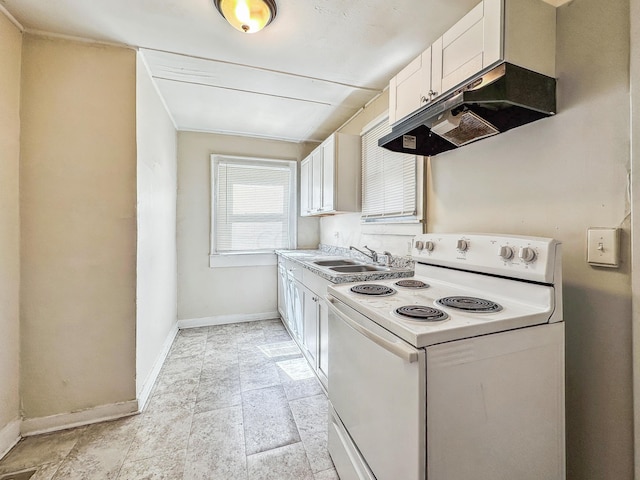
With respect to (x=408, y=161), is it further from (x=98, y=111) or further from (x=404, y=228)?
(x=98, y=111)

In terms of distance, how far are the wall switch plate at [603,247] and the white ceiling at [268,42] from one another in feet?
4.29

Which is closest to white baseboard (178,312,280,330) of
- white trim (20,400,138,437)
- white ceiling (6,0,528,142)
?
white trim (20,400,138,437)

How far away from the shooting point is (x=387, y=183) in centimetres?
226

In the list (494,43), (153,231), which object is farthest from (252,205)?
(494,43)

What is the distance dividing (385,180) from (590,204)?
1.38 metres

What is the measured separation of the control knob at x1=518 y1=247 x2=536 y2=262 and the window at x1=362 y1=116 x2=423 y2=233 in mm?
907

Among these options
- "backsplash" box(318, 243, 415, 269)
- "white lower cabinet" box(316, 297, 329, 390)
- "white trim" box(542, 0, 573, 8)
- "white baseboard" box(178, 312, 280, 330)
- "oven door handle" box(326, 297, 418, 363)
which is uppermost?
"white trim" box(542, 0, 573, 8)

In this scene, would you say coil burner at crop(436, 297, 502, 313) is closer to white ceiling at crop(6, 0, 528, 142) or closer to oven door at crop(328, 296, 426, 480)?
oven door at crop(328, 296, 426, 480)

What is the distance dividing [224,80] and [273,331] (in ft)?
8.71

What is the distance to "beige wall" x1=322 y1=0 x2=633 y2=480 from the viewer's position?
97 cm

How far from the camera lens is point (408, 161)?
202cm

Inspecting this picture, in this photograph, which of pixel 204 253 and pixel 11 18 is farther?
pixel 204 253

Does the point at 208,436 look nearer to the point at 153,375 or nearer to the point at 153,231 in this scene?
the point at 153,375

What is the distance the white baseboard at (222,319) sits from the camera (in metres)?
3.41
